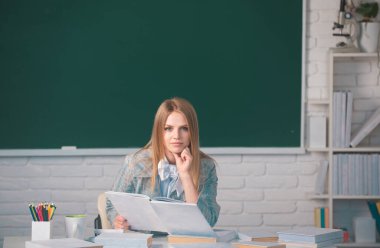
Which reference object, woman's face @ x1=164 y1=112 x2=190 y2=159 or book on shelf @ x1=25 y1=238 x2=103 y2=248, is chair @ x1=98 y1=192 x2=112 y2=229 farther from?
book on shelf @ x1=25 y1=238 x2=103 y2=248

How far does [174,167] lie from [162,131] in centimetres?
17

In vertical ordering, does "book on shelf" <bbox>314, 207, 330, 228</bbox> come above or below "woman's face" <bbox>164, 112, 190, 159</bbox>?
below

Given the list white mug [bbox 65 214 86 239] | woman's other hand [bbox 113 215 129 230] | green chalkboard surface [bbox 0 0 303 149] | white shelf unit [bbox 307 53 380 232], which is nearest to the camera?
white mug [bbox 65 214 86 239]

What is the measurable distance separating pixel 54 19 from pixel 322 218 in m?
2.03

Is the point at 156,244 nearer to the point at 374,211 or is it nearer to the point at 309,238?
the point at 309,238

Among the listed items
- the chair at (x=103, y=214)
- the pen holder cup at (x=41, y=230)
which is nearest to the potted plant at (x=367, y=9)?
the chair at (x=103, y=214)

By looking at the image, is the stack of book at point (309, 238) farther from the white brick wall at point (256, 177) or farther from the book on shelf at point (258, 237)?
the white brick wall at point (256, 177)

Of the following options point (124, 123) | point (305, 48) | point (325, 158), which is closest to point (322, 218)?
point (325, 158)

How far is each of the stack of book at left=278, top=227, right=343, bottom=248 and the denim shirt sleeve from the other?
1.53ft

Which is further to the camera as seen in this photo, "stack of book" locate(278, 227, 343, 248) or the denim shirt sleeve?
the denim shirt sleeve

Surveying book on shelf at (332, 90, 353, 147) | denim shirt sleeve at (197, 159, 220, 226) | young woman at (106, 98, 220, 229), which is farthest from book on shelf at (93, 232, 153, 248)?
book on shelf at (332, 90, 353, 147)

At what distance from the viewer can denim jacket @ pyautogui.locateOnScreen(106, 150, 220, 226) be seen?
3.24m

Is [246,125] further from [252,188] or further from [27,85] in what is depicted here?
[27,85]

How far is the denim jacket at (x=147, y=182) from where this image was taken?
3.24 metres
